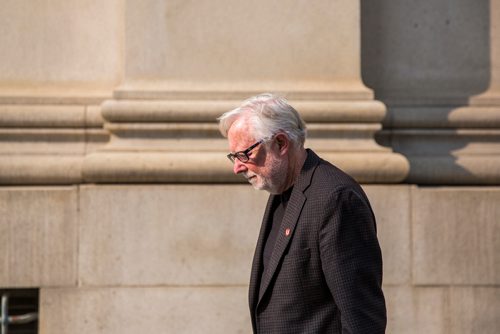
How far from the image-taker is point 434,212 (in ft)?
19.7

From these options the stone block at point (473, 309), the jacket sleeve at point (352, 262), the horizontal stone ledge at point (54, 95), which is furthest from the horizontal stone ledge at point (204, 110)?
the jacket sleeve at point (352, 262)

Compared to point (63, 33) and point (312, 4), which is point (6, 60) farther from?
point (312, 4)

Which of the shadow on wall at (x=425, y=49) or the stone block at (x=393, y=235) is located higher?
the shadow on wall at (x=425, y=49)

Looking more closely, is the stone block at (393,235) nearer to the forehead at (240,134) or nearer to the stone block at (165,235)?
the stone block at (165,235)

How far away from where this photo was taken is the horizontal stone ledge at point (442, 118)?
626cm

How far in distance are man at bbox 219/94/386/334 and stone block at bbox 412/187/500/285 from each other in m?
2.23

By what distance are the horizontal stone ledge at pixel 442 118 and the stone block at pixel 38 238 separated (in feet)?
6.04

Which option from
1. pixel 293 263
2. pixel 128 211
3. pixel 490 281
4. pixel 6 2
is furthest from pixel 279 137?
pixel 6 2

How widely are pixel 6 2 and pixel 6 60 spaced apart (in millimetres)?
331

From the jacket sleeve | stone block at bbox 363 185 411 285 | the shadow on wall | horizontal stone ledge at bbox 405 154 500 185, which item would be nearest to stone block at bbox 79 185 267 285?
stone block at bbox 363 185 411 285

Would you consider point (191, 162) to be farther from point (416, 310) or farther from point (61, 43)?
point (416, 310)

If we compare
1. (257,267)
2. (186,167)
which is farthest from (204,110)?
(257,267)

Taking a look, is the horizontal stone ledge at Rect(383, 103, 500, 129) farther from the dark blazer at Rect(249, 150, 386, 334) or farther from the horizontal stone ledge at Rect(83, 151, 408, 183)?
the dark blazer at Rect(249, 150, 386, 334)

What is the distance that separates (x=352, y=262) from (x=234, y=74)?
107 inches
